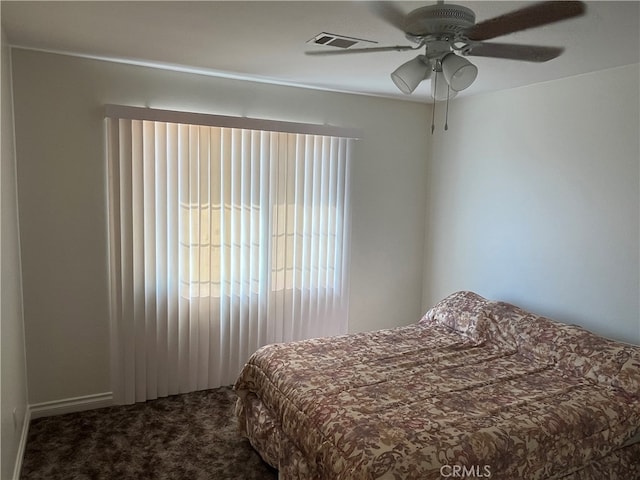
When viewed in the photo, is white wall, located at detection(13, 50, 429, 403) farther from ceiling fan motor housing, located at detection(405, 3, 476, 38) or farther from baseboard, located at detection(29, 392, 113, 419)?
ceiling fan motor housing, located at detection(405, 3, 476, 38)

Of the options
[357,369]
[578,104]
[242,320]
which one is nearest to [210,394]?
[242,320]

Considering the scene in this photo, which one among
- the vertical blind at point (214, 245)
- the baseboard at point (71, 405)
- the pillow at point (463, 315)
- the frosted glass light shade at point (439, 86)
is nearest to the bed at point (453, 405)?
the pillow at point (463, 315)

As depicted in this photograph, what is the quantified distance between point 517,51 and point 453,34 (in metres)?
0.38

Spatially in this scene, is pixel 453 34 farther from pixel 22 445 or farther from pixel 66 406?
pixel 66 406

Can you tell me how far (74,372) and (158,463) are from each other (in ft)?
3.31

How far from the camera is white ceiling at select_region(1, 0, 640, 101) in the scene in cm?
218

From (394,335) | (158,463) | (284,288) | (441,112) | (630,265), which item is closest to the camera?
(158,463)

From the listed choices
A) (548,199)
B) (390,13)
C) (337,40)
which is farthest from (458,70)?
(548,199)

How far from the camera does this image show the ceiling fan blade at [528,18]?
205cm

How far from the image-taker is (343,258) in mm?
4238

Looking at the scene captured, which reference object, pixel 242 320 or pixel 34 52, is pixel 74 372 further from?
pixel 34 52

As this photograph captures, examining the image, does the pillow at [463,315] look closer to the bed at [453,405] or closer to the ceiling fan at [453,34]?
the bed at [453,405]

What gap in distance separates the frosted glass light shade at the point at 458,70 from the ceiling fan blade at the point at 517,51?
0.27 m

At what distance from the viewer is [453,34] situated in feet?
6.85
